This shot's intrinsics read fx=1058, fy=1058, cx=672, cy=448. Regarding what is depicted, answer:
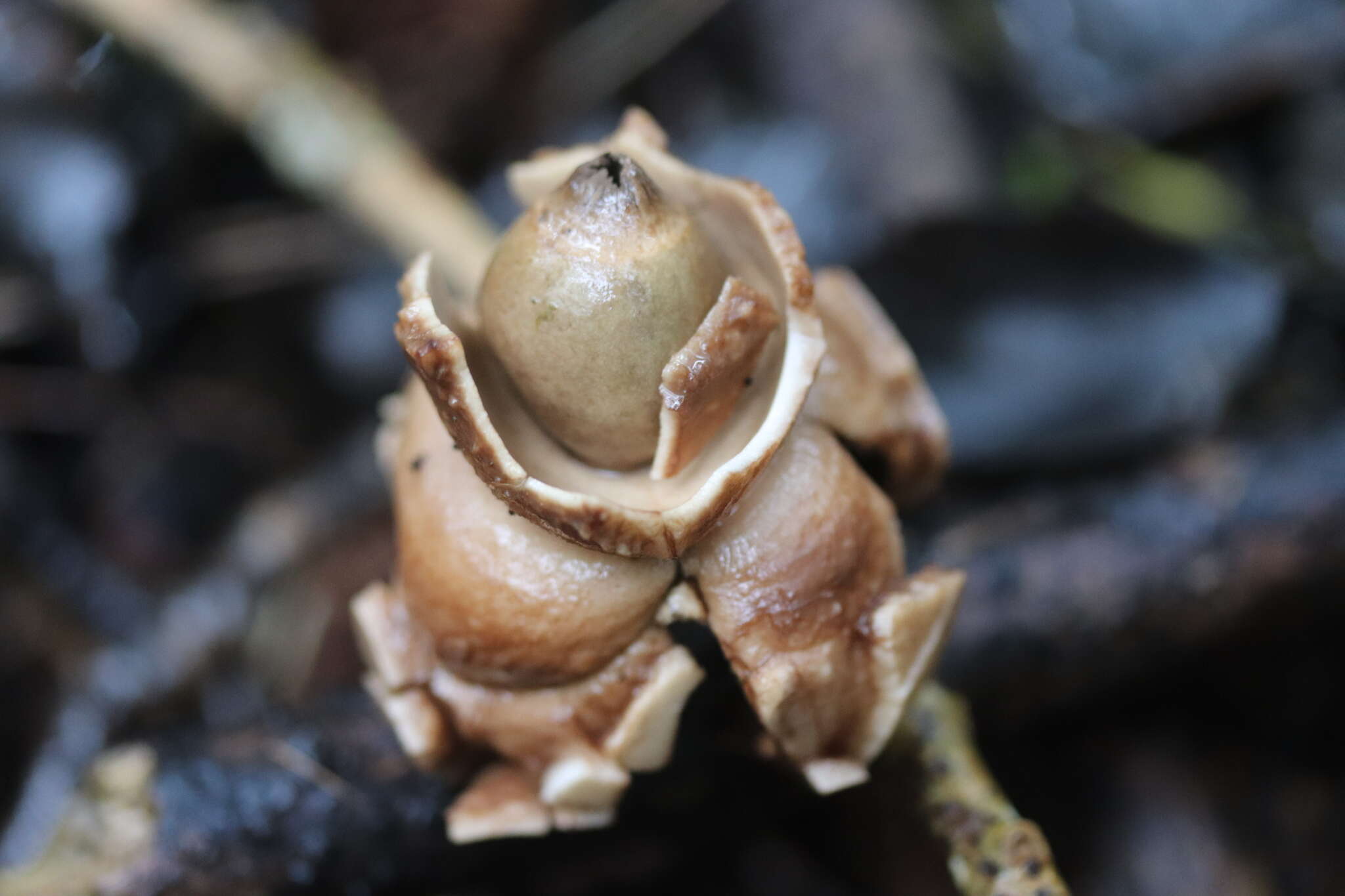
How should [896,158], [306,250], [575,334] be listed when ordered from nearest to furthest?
[575,334]
[896,158]
[306,250]

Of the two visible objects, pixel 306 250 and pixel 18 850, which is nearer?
pixel 18 850

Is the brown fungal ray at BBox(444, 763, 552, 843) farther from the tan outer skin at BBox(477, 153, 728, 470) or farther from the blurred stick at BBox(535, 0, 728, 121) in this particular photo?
the blurred stick at BBox(535, 0, 728, 121)

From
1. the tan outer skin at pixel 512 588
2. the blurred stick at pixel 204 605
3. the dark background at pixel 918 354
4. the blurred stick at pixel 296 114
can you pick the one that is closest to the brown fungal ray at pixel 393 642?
the tan outer skin at pixel 512 588

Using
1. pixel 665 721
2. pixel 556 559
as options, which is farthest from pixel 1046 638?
pixel 556 559

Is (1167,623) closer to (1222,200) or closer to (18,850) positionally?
(1222,200)

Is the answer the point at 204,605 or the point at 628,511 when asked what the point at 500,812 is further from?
the point at 204,605

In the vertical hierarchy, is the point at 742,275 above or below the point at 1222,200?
above

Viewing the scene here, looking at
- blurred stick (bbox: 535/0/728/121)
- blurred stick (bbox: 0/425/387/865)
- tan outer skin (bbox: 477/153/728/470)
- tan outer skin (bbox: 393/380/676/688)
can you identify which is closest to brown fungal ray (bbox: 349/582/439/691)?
tan outer skin (bbox: 393/380/676/688)

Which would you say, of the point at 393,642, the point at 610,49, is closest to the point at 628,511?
the point at 393,642
